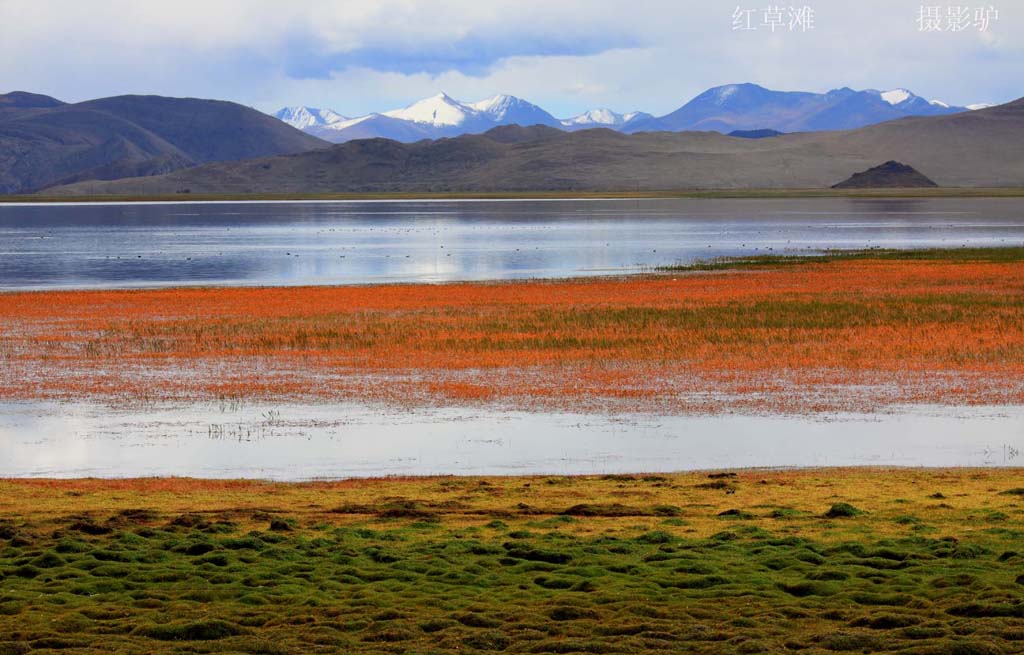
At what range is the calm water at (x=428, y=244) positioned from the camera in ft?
225

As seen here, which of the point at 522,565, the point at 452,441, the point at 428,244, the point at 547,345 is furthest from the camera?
the point at 428,244

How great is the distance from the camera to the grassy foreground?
11469mm

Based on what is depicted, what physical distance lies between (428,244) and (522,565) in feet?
285

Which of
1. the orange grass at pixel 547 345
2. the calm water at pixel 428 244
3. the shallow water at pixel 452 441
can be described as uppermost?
the calm water at pixel 428 244

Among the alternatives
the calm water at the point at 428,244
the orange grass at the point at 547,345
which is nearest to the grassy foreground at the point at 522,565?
the orange grass at the point at 547,345

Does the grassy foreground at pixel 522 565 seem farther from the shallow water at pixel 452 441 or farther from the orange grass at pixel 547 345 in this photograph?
the orange grass at pixel 547 345

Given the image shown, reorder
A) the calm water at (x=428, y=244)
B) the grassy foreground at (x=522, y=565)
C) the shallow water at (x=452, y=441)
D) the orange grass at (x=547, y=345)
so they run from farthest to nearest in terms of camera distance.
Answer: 1. the calm water at (x=428, y=244)
2. the orange grass at (x=547, y=345)
3. the shallow water at (x=452, y=441)
4. the grassy foreground at (x=522, y=565)

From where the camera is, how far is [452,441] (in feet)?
78.4

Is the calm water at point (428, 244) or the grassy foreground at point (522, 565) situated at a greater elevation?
the calm water at point (428, 244)

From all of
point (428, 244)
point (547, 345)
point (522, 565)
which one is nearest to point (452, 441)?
point (522, 565)

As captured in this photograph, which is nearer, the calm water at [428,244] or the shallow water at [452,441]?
the shallow water at [452,441]

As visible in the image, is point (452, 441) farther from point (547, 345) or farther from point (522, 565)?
point (547, 345)

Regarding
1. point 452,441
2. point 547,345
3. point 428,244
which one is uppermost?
point 428,244

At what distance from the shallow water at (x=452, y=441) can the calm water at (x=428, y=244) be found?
120 feet
